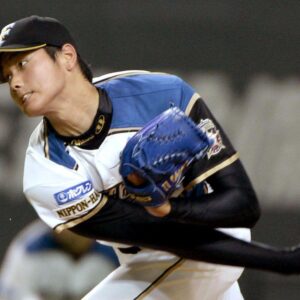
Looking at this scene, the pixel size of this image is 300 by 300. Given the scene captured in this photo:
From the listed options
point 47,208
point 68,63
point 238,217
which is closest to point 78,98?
point 68,63

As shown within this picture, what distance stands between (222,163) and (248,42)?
1.05m

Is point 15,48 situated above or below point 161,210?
above

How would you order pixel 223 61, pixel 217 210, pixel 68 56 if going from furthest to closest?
pixel 223 61, pixel 68 56, pixel 217 210

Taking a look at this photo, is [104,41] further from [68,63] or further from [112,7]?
[68,63]

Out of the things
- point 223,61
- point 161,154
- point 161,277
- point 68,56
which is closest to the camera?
point 161,154

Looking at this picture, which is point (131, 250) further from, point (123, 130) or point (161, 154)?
point (161, 154)

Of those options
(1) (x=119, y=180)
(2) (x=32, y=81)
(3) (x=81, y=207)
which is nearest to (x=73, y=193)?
(3) (x=81, y=207)

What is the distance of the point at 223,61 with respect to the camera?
10.6ft

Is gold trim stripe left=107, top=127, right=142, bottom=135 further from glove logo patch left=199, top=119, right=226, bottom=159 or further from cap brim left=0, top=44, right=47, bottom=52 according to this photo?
cap brim left=0, top=44, right=47, bottom=52

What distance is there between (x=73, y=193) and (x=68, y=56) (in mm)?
295

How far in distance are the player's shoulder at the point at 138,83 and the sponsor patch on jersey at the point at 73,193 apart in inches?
9.2

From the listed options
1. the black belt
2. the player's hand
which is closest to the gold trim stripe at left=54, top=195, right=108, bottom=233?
the player's hand

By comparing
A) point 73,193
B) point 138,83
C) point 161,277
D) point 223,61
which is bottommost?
point 161,277

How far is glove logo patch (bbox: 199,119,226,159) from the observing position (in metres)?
2.22
